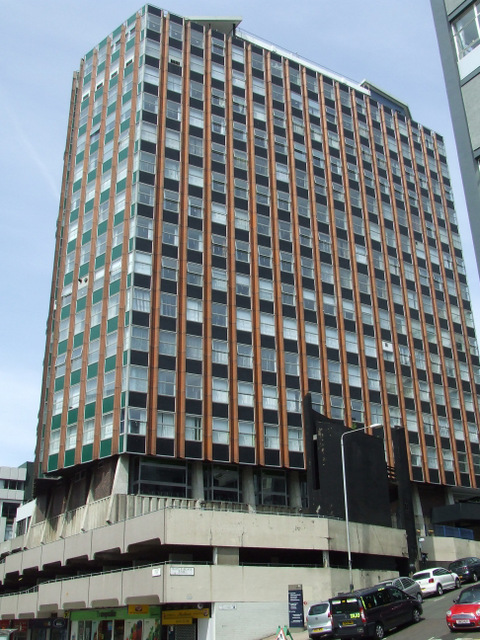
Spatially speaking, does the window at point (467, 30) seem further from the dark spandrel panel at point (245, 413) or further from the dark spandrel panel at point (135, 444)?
the dark spandrel panel at point (245, 413)

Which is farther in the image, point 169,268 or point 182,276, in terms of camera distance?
point 182,276

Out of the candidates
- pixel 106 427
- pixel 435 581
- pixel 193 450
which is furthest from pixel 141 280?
pixel 435 581

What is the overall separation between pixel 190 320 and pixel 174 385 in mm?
6232

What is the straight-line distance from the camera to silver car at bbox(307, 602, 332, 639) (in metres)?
31.7

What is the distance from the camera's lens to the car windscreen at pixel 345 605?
29.5m

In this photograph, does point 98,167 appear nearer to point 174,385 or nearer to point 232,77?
point 232,77

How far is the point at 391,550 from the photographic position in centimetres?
5303

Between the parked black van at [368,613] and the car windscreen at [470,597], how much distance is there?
3.31 meters

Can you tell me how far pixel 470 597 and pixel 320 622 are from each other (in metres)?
7.32

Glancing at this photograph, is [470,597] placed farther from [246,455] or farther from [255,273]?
[255,273]

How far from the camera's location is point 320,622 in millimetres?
32156

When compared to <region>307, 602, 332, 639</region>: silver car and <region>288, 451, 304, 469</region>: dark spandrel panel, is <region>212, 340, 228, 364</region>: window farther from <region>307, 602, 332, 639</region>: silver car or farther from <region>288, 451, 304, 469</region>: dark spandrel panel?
<region>307, 602, 332, 639</region>: silver car

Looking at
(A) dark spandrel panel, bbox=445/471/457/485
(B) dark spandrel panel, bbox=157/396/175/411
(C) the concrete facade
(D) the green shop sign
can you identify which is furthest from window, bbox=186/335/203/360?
(C) the concrete facade

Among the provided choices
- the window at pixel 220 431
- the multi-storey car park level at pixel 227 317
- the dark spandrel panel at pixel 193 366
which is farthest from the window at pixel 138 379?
the window at pixel 220 431
